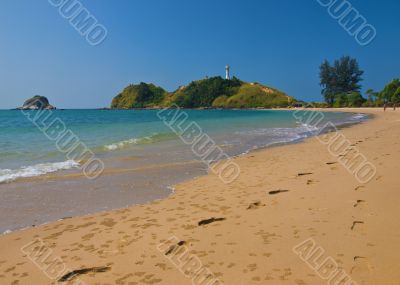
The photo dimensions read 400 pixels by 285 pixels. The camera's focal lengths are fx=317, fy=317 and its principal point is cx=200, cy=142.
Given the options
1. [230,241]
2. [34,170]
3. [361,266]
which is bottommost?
[361,266]

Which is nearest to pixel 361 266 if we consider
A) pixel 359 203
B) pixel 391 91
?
pixel 359 203

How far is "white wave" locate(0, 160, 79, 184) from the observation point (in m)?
10.6

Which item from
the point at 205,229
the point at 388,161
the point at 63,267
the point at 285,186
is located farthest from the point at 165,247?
the point at 388,161

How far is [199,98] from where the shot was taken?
199 meters

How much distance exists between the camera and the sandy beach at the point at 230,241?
153 inches

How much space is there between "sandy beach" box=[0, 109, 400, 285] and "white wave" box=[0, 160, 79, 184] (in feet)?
18.2

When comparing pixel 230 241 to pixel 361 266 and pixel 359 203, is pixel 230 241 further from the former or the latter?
pixel 359 203

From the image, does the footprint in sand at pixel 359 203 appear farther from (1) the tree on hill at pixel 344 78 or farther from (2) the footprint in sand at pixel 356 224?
(1) the tree on hill at pixel 344 78

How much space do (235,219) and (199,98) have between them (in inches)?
7684

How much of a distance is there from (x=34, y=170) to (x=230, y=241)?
369 inches

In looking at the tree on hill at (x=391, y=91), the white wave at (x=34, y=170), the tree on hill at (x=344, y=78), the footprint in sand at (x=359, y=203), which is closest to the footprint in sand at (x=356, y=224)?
the footprint in sand at (x=359, y=203)

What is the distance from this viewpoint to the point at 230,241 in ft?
15.7

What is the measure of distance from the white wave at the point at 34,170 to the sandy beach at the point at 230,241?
555cm

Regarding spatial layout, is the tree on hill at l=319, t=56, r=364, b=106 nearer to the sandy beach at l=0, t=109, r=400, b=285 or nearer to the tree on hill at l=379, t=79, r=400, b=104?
the tree on hill at l=379, t=79, r=400, b=104
